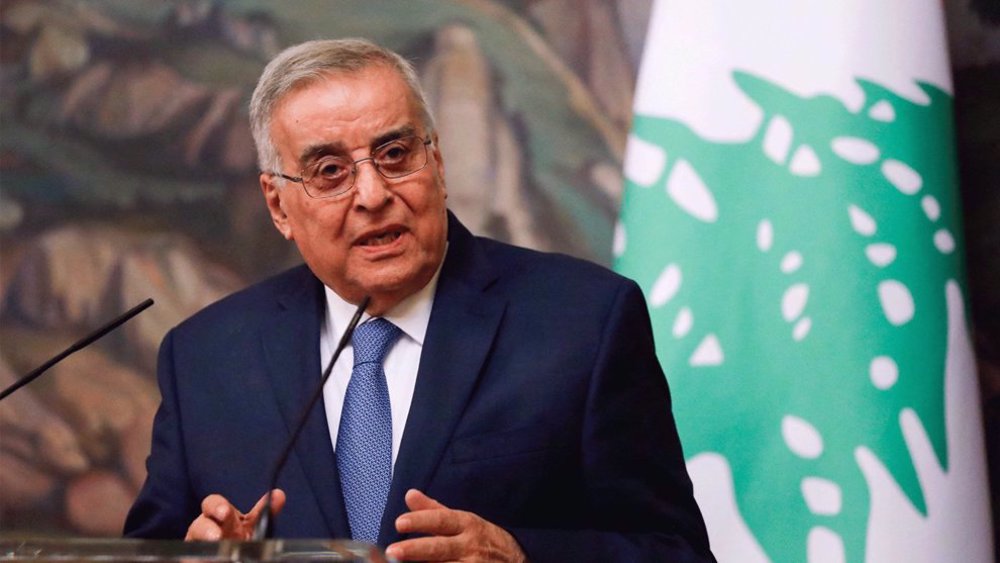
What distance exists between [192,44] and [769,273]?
2.04 meters

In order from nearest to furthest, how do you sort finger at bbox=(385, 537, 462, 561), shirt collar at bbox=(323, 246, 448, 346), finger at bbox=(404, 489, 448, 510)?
1. finger at bbox=(385, 537, 462, 561)
2. finger at bbox=(404, 489, 448, 510)
3. shirt collar at bbox=(323, 246, 448, 346)

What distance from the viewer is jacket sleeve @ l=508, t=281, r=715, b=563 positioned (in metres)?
2.39

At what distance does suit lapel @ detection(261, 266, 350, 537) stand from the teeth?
245mm

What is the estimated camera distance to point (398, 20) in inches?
160

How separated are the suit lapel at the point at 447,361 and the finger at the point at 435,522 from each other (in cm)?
38

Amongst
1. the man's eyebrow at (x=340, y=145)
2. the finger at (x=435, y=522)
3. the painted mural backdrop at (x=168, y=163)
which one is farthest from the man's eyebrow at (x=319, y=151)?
the painted mural backdrop at (x=168, y=163)

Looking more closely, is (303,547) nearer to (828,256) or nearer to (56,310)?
(828,256)

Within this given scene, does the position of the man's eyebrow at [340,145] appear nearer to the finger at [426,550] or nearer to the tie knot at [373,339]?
the tie knot at [373,339]

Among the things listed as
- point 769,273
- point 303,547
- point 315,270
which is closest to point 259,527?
point 303,547

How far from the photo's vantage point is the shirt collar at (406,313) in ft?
8.63

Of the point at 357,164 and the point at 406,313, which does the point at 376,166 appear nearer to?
the point at 357,164

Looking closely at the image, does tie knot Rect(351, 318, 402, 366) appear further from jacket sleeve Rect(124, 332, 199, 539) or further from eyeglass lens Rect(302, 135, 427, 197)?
jacket sleeve Rect(124, 332, 199, 539)

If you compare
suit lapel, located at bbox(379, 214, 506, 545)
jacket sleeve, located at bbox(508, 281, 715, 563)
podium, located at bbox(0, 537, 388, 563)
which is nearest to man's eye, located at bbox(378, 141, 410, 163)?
suit lapel, located at bbox(379, 214, 506, 545)

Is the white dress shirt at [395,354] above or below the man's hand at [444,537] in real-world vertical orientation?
above
